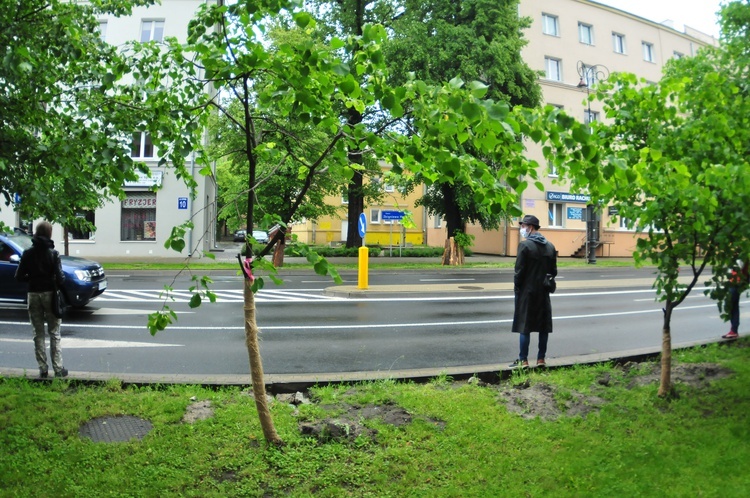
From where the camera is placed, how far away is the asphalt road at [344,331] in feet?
24.4

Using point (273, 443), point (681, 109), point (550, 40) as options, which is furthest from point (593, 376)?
point (550, 40)

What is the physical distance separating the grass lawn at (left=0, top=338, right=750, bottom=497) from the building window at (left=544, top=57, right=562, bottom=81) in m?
35.2

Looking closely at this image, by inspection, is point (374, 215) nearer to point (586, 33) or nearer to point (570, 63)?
point (570, 63)

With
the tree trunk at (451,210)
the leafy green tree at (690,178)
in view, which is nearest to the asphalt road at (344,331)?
the leafy green tree at (690,178)

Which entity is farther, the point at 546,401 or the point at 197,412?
the point at 546,401

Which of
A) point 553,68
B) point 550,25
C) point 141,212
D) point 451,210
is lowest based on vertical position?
point 141,212

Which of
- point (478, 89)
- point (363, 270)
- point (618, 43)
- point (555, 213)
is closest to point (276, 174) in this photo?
point (363, 270)

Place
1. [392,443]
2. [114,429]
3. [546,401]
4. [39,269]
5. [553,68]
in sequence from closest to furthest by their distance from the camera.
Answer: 1. [392,443]
2. [114,429]
3. [546,401]
4. [39,269]
5. [553,68]

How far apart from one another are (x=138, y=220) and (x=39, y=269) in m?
27.6

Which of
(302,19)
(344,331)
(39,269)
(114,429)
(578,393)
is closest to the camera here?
(302,19)

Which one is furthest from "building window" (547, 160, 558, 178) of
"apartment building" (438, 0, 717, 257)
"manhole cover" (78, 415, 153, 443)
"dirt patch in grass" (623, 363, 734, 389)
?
"apartment building" (438, 0, 717, 257)

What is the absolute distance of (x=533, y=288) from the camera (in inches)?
273

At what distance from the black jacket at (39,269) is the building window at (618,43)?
140ft

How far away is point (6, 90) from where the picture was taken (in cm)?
445
